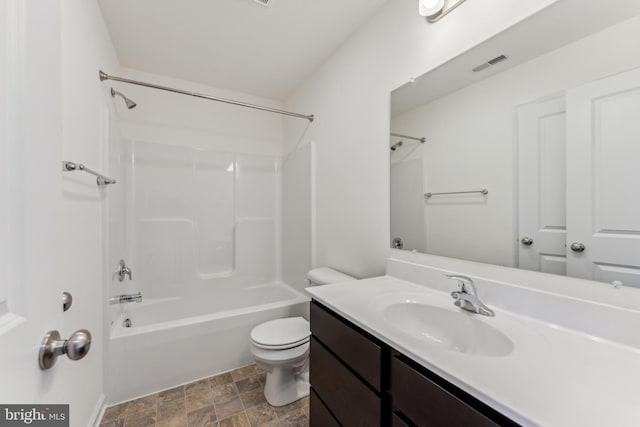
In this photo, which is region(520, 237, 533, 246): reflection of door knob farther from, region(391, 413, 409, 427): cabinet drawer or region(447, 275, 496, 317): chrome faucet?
region(391, 413, 409, 427): cabinet drawer

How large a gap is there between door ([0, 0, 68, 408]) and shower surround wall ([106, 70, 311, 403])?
148 cm

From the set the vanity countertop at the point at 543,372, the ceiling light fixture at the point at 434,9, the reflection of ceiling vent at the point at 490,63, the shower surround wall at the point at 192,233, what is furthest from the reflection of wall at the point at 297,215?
the vanity countertop at the point at 543,372

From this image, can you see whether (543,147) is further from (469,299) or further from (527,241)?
(469,299)

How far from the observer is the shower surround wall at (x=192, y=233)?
1793mm

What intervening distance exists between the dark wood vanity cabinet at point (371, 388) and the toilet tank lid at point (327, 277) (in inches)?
23.0

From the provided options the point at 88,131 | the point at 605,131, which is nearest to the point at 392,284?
the point at 605,131

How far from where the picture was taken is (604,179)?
2.74ft

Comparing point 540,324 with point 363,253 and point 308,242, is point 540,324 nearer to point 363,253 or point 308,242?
point 363,253

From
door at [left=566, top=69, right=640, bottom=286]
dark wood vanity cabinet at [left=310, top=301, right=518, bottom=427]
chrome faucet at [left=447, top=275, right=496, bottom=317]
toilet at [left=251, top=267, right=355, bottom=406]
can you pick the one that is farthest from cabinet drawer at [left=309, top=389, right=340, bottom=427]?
door at [left=566, top=69, right=640, bottom=286]

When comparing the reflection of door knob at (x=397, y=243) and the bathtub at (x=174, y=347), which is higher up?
the reflection of door knob at (x=397, y=243)

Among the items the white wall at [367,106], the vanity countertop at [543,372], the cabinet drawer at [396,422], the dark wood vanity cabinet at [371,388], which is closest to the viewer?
the vanity countertop at [543,372]

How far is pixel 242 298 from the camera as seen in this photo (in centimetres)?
283

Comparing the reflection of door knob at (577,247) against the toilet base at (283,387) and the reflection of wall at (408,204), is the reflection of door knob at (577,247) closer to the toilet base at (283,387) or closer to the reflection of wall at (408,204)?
the reflection of wall at (408,204)

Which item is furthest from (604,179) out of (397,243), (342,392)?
(342,392)
